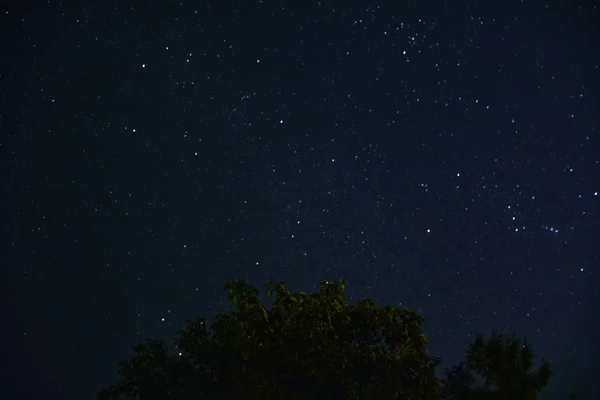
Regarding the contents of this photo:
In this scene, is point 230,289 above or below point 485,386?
above

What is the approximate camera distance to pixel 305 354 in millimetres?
11320

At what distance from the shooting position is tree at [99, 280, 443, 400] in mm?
11250

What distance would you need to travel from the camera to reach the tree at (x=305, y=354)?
1125 cm

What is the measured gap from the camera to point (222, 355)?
40.3ft

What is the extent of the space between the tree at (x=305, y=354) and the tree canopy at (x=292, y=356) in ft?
0.06

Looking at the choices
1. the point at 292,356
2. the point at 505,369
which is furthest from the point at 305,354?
the point at 505,369

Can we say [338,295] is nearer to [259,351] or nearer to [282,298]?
[282,298]

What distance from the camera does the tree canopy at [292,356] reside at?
37.0 ft

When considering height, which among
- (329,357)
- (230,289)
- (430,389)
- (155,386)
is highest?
(230,289)

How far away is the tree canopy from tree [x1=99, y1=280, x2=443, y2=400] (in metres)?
0.02

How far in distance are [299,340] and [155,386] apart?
3.21 meters

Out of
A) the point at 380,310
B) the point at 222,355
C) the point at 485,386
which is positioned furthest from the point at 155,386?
the point at 485,386

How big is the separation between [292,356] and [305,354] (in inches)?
10.8

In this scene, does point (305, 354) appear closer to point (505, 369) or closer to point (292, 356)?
point (292, 356)
